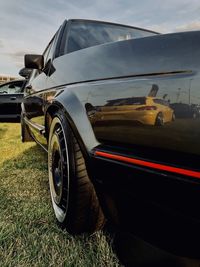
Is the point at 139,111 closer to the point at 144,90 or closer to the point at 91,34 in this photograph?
the point at 144,90

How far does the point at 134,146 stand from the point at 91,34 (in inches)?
50.7

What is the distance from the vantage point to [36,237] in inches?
65.1

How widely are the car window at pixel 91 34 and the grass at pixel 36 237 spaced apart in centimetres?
121

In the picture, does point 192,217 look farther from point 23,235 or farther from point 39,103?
point 39,103

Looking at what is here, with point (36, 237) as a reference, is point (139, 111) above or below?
A: above

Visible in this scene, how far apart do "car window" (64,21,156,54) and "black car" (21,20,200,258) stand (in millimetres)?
389

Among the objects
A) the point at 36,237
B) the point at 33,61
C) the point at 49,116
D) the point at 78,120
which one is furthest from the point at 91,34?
the point at 36,237

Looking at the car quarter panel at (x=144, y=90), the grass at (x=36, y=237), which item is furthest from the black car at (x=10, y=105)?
the car quarter panel at (x=144, y=90)

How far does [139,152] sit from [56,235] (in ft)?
2.80

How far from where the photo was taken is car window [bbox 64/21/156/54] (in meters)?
2.06

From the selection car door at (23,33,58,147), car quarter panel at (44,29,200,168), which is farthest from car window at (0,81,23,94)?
car quarter panel at (44,29,200,168)

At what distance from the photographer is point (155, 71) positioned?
3.72ft

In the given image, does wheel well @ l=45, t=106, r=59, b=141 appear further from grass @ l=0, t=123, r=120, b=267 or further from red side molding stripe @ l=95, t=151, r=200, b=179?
red side molding stripe @ l=95, t=151, r=200, b=179

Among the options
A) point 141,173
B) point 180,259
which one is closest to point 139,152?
point 141,173
